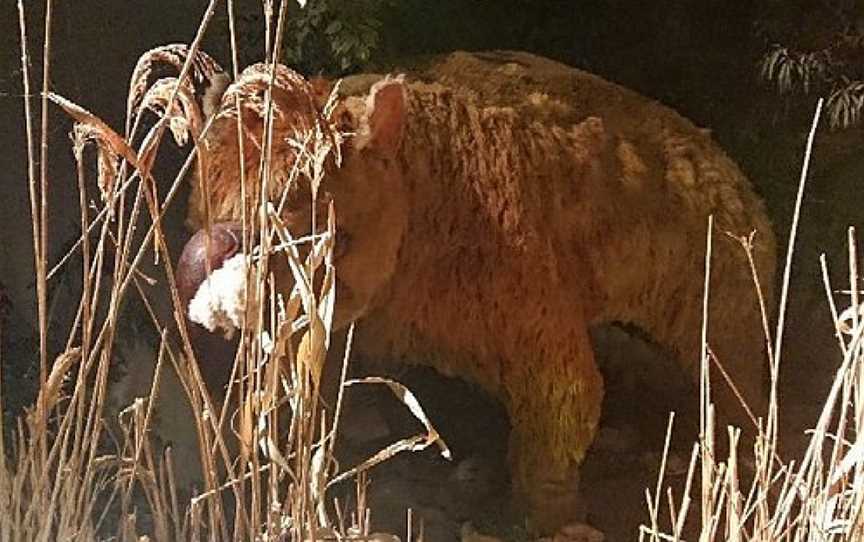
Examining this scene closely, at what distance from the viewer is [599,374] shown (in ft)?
4.51

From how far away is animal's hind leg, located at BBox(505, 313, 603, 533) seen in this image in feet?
4.35

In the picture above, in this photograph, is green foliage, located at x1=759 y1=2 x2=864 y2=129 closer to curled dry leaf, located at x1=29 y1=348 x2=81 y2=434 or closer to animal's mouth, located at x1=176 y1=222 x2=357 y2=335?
animal's mouth, located at x1=176 y1=222 x2=357 y2=335

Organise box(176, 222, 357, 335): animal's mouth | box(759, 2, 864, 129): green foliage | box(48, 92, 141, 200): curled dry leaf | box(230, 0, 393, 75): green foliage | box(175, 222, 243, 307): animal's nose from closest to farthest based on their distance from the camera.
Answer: box(48, 92, 141, 200): curled dry leaf
box(176, 222, 357, 335): animal's mouth
box(175, 222, 243, 307): animal's nose
box(230, 0, 393, 75): green foliage
box(759, 2, 864, 129): green foliage

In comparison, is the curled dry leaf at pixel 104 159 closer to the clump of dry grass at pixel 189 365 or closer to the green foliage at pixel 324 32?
the clump of dry grass at pixel 189 365

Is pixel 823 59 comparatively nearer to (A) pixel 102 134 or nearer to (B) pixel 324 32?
(B) pixel 324 32

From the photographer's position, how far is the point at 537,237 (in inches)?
51.2

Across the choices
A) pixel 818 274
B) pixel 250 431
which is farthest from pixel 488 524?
pixel 250 431

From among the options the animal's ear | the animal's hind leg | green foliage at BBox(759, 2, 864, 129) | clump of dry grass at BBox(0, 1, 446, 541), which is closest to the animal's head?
the animal's ear

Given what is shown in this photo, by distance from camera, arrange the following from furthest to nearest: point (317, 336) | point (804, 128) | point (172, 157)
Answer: point (804, 128) → point (172, 157) → point (317, 336)

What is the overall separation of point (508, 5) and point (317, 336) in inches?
32.7

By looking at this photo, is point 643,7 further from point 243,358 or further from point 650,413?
point 243,358

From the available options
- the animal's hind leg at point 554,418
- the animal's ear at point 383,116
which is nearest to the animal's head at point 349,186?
the animal's ear at point 383,116

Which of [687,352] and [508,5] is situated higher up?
[508,5]

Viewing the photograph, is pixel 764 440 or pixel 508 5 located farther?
pixel 508 5
